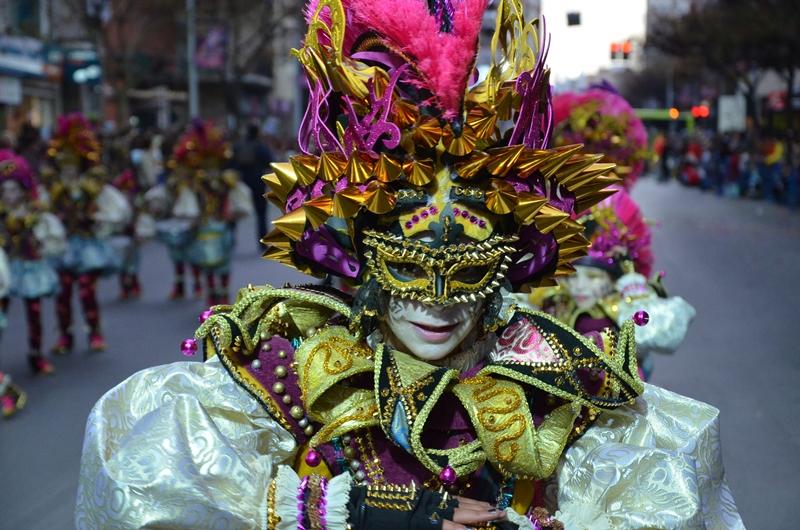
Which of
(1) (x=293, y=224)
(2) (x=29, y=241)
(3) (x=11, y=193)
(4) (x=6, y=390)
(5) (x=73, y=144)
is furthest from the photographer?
(5) (x=73, y=144)

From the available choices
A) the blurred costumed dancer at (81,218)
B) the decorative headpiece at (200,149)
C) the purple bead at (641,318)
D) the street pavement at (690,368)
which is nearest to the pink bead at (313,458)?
the purple bead at (641,318)

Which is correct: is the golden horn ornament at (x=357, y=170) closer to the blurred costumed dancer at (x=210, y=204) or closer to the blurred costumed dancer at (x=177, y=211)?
the blurred costumed dancer at (x=210, y=204)

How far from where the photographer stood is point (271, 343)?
268cm

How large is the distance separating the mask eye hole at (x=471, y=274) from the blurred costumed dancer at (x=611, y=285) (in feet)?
8.47

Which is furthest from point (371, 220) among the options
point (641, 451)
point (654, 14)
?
point (654, 14)

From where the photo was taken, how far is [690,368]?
29.7ft

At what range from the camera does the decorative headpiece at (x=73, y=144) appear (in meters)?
9.88

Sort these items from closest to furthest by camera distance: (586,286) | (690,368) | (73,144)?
(586,286)
(690,368)
(73,144)

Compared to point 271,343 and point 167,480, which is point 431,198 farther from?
point 167,480

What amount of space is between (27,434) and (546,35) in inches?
218

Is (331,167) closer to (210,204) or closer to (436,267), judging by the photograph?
(436,267)

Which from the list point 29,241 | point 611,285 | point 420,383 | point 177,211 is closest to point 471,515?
point 420,383

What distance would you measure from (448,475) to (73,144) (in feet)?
27.0

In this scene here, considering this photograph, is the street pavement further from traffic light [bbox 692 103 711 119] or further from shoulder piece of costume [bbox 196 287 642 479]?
traffic light [bbox 692 103 711 119]
